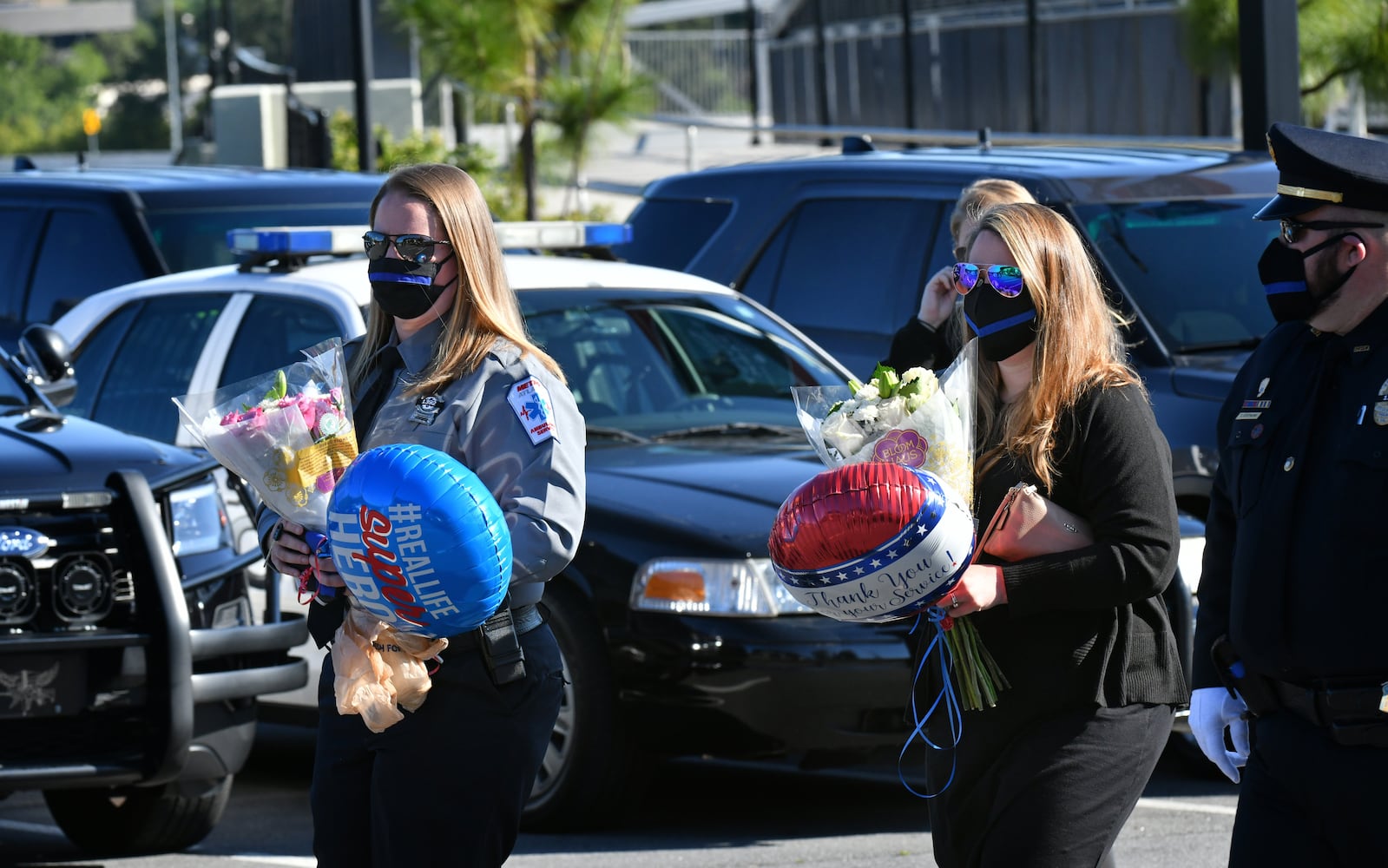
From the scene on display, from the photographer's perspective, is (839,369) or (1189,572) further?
(839,369)

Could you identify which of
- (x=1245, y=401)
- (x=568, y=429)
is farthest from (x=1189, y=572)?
(x=568, y=429)

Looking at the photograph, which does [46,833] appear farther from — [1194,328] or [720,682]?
[1194,328]

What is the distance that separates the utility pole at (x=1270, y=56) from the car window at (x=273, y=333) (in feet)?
15.2

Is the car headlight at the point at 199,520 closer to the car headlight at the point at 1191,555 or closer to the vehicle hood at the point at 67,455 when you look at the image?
the vehicle hood at the point at 67,455

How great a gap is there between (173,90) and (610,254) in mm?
69546

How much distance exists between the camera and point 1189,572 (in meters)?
6.16

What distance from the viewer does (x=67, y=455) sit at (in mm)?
5656

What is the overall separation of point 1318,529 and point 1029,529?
51cm

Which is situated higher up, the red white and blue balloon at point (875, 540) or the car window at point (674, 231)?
the car window at point (674, 231)

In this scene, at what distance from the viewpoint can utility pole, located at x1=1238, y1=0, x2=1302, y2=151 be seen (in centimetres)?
900

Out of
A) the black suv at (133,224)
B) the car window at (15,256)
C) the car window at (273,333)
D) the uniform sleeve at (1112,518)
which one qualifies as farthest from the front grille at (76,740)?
the car window at (15,256)

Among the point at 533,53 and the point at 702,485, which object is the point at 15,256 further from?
the point at 533,53

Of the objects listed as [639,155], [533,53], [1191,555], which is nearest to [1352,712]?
[1191,555]

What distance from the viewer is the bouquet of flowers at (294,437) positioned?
11.7 ft
